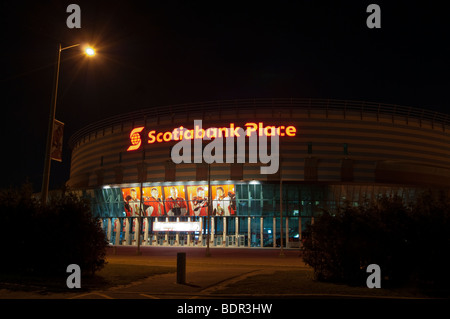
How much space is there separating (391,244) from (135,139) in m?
48.9

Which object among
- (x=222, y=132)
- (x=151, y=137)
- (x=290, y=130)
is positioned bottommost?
(x=222, y=132)

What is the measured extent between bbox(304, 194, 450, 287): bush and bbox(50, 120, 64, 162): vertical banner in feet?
36.0

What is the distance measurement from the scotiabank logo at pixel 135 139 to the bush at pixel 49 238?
41698 mm

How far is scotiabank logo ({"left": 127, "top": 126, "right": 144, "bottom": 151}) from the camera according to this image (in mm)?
57438

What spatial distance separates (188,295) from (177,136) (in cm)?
4444

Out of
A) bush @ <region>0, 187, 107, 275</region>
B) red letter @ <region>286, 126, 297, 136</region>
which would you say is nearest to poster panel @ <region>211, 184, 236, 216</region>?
red letter @ <region>286, 126, 297, 136</region>

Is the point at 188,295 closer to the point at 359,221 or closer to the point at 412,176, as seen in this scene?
the point at 359,221

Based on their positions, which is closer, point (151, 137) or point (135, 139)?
point (151, 137)

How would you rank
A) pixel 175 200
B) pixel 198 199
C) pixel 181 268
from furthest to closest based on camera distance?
pixel 175 200, pixel 198 199, pixel 181 268

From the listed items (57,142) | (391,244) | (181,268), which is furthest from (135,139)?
(391,244)

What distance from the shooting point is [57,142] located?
16.8 meters

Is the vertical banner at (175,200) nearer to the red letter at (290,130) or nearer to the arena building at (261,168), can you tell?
the arena building at (261,168)

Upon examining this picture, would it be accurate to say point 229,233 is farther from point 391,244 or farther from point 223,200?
point 391,244

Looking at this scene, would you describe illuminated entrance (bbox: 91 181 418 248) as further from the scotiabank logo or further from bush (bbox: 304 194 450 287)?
bush (bbox: 304 194 450 287)
